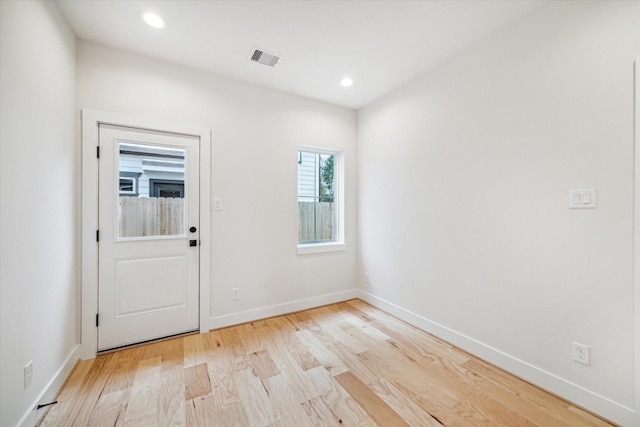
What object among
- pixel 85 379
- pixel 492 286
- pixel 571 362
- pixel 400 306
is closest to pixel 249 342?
pixel 85 379

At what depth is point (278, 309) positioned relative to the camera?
3.10 metres

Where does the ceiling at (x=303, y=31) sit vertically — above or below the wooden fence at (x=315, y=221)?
above

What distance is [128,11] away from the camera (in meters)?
1.91

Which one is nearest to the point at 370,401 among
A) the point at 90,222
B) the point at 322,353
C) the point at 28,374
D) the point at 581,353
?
the point at 322,353

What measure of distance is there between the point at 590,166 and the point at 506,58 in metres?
1.05

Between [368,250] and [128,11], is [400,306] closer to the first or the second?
[368,250]

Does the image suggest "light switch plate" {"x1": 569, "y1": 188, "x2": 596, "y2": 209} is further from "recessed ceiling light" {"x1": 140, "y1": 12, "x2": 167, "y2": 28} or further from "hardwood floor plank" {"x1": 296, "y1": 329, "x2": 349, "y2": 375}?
"recessed ceiling light" {"x1": 140, "y1": 12, "x2": 167, "y2": 28}

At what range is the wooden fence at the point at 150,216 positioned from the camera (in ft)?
7.82

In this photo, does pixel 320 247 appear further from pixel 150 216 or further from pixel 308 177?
pixel 150 216

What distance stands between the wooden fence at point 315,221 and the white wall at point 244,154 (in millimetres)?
229

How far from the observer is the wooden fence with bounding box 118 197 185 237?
238 centimetres

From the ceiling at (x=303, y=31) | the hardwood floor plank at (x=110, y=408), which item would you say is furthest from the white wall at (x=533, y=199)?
the hardwood floor plank at (x=110, y=408)

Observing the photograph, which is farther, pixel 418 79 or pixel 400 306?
pixel 400 306

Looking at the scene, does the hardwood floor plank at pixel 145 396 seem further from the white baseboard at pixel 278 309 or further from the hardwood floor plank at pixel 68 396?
the white baseboard at pixel 278 309
